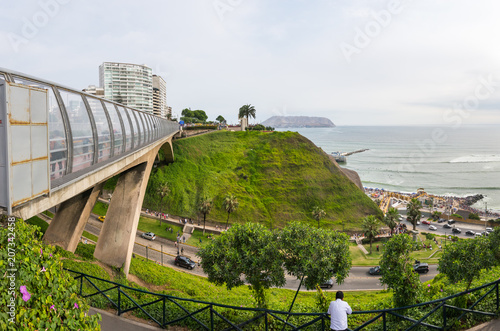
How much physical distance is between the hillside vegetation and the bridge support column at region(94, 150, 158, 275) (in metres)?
24.7

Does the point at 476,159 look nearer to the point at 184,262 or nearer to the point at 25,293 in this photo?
the point at 184,262

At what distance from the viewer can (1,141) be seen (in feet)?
17.1

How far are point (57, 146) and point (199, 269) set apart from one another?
28.5 m

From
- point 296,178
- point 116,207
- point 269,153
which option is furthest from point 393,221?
point 116,207

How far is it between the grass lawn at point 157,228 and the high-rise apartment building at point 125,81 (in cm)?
13245

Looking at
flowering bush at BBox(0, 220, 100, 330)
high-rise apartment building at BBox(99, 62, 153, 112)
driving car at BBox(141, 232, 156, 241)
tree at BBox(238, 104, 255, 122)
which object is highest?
high-rise apartment building at BBox(99, 62, 153, 112)

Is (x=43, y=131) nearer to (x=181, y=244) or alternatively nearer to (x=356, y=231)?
(x=181, y=244)

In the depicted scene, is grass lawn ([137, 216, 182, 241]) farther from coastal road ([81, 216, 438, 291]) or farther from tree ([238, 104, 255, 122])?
tree ([238, 104, 255, 122])

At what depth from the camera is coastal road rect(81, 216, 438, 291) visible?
32.0 m

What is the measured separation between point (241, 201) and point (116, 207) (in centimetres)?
3050

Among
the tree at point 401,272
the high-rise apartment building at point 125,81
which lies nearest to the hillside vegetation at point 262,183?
the tree at point 401,272

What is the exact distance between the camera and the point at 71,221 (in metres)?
16.9

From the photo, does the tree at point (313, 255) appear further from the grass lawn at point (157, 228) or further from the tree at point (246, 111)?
the tree at point (246, 111)

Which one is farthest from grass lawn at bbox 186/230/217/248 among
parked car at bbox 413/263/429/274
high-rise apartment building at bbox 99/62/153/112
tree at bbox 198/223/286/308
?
high-rise apartment building at bbox 99/62/153/112
